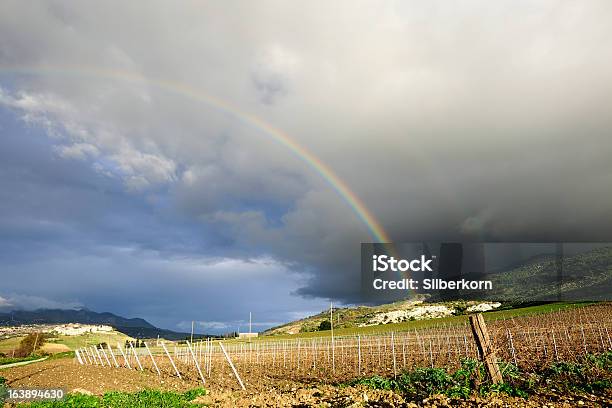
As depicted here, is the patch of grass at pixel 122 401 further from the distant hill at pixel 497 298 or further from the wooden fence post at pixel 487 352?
the distant hill at pixel 497 298

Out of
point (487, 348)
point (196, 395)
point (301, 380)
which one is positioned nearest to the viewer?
point (487, 348)

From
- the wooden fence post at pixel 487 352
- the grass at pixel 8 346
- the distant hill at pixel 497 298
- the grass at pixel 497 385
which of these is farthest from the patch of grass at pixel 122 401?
the distant hill at pixel 497 298

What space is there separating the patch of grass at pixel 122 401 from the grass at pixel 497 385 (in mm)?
5987

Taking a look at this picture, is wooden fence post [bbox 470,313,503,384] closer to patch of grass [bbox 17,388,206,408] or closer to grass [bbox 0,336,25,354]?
patch of grass [bbox 17,388,206,408]

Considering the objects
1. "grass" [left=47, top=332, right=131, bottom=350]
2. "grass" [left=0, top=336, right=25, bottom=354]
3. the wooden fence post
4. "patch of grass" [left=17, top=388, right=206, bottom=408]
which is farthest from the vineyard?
"grass" [left=47, top=332, right=131, bottom=350]

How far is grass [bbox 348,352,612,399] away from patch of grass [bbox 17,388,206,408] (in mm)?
5987

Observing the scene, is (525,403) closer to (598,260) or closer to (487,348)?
(487,348)

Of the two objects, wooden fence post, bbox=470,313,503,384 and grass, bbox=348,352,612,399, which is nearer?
grass, bbox=348,352,612,399

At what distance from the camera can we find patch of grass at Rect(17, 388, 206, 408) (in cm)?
1129

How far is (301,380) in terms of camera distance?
882 inches

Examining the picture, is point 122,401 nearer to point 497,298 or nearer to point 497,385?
point 497,385

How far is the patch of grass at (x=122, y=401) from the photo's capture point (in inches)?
444

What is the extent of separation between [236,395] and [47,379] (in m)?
→ 10.6

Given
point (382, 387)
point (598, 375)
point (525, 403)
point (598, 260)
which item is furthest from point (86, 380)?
point (598, 260)
